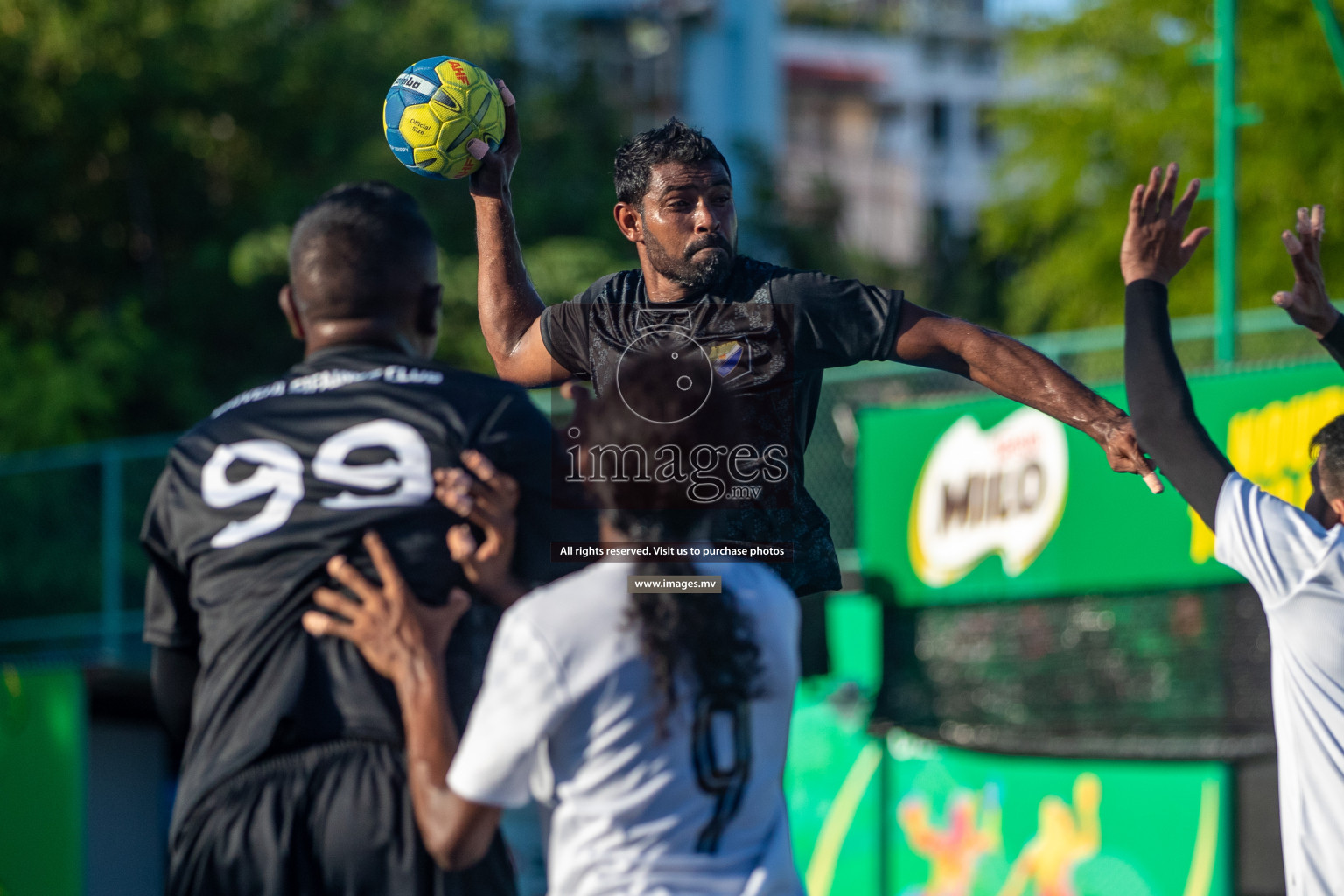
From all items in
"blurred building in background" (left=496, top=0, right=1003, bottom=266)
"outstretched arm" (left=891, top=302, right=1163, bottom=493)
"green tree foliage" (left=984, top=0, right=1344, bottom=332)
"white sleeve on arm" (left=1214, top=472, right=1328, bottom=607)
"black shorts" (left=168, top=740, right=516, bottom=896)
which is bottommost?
"black shorts" (left=168, top=740, right=516, bottom=896)

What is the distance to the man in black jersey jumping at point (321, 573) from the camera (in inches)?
120

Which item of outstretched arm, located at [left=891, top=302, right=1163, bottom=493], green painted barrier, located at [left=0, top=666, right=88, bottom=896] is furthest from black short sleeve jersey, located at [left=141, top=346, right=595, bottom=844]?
green painted barrier, located at [left=0, top=666, right=88, bottom=896]

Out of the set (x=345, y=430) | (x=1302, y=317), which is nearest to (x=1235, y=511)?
(x=1302, y=317)

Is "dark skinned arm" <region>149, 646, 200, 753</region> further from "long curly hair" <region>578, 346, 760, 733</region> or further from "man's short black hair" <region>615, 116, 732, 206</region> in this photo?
"man's short black hair" <region>615, 116, 732, 206</region>

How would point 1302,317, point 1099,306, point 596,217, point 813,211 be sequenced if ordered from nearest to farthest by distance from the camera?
point 1302,317, point 1099,306, point 596,217, point 813,211

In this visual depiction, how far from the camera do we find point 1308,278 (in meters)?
3.81

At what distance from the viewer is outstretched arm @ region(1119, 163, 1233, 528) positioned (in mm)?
3367

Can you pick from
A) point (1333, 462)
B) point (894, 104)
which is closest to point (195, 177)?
point (1333, 462)

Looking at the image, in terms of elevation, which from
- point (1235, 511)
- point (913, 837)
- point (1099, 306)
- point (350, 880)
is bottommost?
point (913, 837)

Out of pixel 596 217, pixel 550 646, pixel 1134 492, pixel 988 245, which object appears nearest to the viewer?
pixel 550 646

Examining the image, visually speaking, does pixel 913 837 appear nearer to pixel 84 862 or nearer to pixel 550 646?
pixel 84 862

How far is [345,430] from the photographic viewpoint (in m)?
3.18

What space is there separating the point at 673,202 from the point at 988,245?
61.3 feet

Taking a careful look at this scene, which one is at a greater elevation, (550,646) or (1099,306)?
(1099,306)
